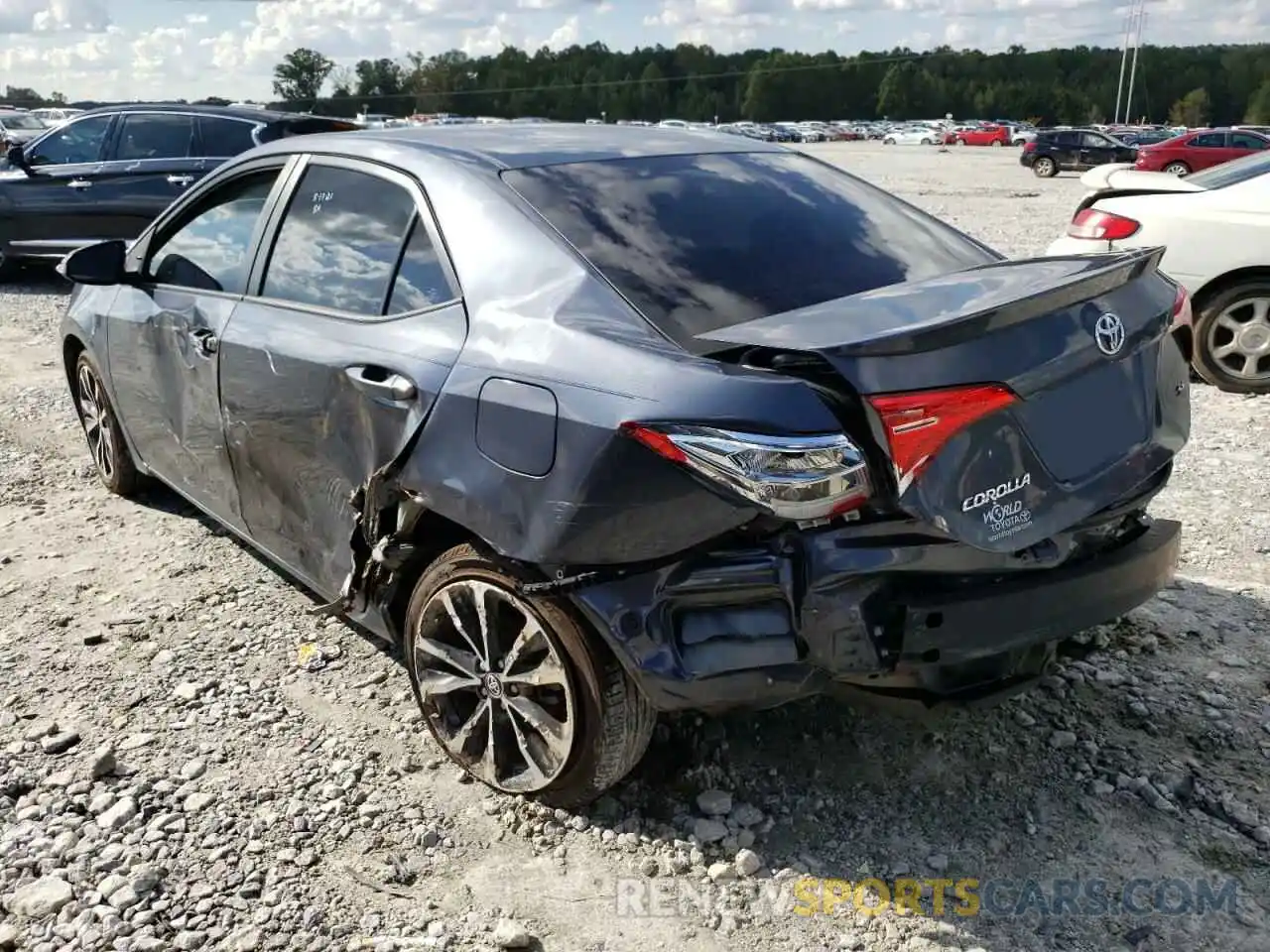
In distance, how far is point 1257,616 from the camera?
3807mm

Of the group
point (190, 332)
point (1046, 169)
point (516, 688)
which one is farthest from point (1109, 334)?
point (1046, 169)

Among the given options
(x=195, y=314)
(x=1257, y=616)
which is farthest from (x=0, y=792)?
(x=1257, y=616)

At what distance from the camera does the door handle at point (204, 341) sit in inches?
146

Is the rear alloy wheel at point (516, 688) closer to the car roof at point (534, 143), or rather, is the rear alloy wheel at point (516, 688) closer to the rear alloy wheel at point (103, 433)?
the car roof at point (534, 143)

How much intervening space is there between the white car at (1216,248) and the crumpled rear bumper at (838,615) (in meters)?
4.63

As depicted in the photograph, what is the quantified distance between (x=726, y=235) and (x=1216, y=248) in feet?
15.6

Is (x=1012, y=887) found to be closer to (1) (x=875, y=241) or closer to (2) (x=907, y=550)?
(2) (x=907, y=550)

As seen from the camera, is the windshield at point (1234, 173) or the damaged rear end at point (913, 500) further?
the windshield at point (1234, 173)

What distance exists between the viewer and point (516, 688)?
284cm

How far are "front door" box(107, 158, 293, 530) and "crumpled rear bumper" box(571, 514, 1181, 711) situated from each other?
1.95m

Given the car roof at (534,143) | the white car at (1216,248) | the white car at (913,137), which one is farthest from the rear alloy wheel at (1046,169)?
the white car at (913,137)

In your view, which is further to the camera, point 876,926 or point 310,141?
point 310,141

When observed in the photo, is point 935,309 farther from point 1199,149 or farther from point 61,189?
point 1199,149

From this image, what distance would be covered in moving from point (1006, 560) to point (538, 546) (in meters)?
1.03
